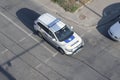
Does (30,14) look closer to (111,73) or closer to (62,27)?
(62,27)

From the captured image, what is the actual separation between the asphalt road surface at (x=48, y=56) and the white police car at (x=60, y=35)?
2.18 ft

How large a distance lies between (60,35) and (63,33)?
0.26 meters

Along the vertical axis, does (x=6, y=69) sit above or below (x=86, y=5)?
below

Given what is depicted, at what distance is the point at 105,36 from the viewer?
2589 centimetres

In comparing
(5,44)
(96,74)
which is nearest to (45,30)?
(5,44)

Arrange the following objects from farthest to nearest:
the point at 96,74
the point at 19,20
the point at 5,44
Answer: the point at 19,20 → the point at 5,44 → the point at 96,74

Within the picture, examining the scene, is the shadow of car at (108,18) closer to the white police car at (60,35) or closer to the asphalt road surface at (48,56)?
the asphalt road surface at (48,56)

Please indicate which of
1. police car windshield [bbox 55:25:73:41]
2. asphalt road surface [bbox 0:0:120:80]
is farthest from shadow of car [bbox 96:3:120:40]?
police car windshield [bbox 55:25:73:41]

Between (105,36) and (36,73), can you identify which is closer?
(36,73)

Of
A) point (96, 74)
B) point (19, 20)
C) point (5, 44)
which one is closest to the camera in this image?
point (96, 74)

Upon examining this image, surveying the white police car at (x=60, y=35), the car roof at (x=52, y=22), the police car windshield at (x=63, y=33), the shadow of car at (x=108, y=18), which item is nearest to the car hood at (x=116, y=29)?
the shadow of car at (x=108, y=18)

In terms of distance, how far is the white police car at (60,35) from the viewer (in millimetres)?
24141

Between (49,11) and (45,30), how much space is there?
135 inches

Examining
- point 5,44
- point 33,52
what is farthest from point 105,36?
point 5,44
